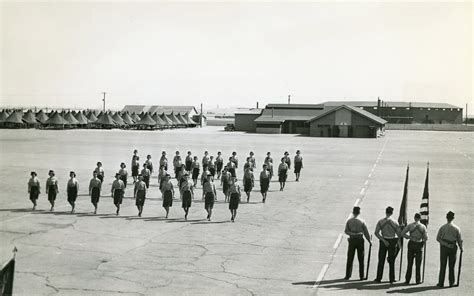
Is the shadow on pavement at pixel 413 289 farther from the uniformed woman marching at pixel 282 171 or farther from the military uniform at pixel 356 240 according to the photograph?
the uniformed woman marching at pixel 282 171

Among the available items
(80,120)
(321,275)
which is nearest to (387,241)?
(321,275)

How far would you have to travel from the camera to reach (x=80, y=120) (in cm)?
9075

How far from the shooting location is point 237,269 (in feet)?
39.3

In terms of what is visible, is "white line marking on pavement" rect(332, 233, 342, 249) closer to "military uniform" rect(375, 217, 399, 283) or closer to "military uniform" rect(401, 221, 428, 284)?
"military uniform" rect(375, 217, 399, 283)

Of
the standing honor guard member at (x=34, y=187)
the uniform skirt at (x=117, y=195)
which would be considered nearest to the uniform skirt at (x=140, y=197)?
the uniform skirt at (x=117, y=195)

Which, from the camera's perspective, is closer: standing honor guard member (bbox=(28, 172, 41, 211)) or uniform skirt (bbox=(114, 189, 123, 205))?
uniform skirt (bbox=(114, 189, 123, 205))

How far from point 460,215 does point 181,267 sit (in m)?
12.1

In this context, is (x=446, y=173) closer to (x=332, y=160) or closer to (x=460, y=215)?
(x=332, y=160)

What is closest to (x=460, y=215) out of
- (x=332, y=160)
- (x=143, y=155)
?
(x=332, y=160)

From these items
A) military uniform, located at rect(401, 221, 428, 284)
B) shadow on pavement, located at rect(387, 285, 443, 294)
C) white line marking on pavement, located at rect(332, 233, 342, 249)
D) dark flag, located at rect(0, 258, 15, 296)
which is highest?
dark flag, located at rect(0, 258, 15, 296)

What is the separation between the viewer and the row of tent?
86875 mm

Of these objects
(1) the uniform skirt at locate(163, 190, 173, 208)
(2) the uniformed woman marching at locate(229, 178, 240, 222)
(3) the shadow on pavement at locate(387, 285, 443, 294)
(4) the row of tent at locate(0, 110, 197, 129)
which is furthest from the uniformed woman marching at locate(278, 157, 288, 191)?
(4) the row of tent at locate(0, 110, 197, 129)

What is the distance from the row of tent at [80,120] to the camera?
285 ft

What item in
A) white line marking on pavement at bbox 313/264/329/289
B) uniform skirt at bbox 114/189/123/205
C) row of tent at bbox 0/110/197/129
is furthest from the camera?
row of tent at bbox 0/110/197/129
